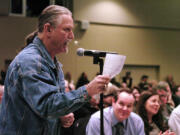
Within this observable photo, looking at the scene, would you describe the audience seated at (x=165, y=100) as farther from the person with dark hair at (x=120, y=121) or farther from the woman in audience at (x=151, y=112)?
the person with dark hair at (x=120, y=121)

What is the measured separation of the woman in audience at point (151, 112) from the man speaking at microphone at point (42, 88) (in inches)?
87.2

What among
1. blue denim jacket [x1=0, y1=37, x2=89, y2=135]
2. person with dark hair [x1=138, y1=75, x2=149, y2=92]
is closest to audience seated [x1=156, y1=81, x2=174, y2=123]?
person with dark hair [x1=138, y1=75, x2=149, y2=92]

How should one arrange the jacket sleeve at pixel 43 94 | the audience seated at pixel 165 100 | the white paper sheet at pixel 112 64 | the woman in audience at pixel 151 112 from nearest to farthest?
the jacket sleeve at pixel 43 94 < the white paper sheet at pixel 112 64 < the woman in audience at pixel 151 112 < the audience seated at pixel 165 100

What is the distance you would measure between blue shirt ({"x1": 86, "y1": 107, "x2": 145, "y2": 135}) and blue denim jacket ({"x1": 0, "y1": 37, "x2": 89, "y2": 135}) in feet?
4.18

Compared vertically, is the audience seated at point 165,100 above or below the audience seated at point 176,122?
below

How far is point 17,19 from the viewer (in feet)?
29.8

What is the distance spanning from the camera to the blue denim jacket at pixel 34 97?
1317 mm

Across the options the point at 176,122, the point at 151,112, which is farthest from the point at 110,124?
the point at 151,112

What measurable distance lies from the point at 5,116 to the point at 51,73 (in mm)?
307

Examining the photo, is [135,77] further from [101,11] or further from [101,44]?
[101,11]

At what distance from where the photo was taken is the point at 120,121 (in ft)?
9.62

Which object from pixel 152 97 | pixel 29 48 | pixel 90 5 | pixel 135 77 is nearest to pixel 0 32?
pixel 90 5

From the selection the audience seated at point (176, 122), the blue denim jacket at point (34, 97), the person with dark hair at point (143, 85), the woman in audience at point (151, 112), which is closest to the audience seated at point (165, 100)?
the woman in audience at point (151, 112)

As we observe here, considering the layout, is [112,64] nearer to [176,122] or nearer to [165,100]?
[176,122]
